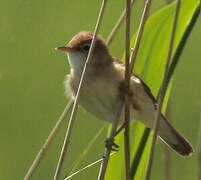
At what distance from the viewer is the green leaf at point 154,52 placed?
2105mm

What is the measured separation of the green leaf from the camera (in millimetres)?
2105

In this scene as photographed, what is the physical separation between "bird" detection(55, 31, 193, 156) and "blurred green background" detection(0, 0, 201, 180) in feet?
4.57

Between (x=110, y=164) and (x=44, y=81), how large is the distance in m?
2.24

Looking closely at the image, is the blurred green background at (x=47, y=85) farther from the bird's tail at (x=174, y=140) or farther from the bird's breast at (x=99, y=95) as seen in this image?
the bird's breast at (x=99, y=95)

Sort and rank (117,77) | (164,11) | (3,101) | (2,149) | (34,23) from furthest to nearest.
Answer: (34,23)
(3,101)
(2,149)
(117,77)
(164,11)

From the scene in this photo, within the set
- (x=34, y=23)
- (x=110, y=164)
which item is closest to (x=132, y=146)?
(x=110, y=164)

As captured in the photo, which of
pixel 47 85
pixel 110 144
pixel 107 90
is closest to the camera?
pixel 110 144

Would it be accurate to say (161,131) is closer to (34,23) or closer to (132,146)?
(132,146)

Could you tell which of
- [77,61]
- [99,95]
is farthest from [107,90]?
[77,61]

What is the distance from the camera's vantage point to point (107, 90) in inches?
90.0

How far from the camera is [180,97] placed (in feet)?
13.6

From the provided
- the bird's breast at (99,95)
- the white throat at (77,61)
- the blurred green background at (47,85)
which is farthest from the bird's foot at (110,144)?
the blurred green background at (47,85)

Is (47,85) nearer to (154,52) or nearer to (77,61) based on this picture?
(77,61)

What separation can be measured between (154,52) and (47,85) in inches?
88.1
